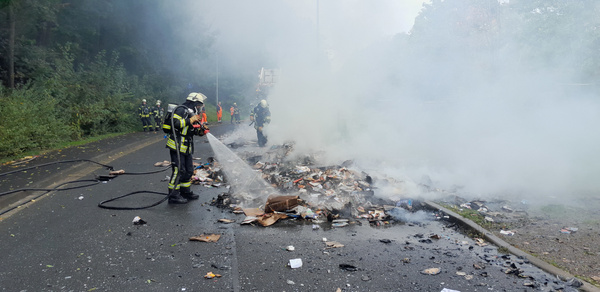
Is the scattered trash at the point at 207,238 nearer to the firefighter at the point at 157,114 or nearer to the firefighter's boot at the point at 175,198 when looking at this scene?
the firefighter's boot at the point at 175,198

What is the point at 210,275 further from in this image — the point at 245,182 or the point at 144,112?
the point at 144,112

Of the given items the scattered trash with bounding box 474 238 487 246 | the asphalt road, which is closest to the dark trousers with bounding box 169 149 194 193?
the asphalt road

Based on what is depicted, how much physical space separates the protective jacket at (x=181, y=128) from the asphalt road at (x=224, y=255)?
0.89m

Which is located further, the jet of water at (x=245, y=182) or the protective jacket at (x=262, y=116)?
the protective jacket at (x=262, y=116)

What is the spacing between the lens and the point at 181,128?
5.41 meters

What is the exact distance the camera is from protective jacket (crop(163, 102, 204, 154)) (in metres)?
5.38

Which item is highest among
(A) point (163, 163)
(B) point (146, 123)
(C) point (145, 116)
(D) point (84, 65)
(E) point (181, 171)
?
(D) point (84, 65)

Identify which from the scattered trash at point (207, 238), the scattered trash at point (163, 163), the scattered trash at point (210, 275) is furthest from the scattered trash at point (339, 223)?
the scattered trash at point (163, 163)

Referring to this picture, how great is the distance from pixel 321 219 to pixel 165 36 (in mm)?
23426

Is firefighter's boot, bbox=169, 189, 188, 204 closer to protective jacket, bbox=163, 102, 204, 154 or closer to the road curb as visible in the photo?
protective jacket, bbox=163, 102, 204, 154

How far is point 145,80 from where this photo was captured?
78.7 ft

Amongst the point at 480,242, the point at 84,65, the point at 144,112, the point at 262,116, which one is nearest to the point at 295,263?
the point at 480,242

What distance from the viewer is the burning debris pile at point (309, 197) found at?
193 inches

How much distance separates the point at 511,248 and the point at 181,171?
13.9 ft
